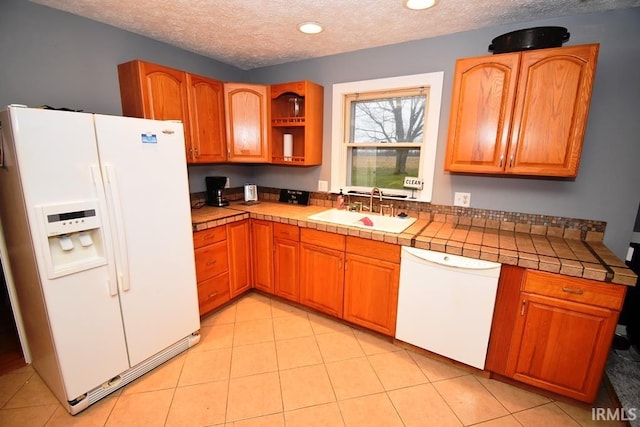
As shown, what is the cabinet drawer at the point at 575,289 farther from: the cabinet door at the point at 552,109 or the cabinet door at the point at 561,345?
the cabinet door at the point at 552,109

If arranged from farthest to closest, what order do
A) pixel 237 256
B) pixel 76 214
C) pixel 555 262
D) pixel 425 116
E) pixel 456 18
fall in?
pixel 237 256
pixel 425 116
pixel 456 18
pixel 555 262
pixel 76 214

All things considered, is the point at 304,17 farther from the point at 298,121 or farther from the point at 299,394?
the point at 299,394

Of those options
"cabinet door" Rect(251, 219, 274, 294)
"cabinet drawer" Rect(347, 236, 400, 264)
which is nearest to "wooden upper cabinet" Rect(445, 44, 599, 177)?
"cabinet drawer" Rect(347, 236, 400, 264)

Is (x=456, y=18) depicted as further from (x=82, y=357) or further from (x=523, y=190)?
(x=82, y=357)

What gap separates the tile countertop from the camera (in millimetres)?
1497

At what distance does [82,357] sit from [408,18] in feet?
9.49

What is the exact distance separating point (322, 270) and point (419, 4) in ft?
6.49

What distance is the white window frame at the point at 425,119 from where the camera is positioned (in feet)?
7.45

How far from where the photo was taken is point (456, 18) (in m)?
1.89

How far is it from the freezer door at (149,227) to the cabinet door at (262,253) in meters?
0.74

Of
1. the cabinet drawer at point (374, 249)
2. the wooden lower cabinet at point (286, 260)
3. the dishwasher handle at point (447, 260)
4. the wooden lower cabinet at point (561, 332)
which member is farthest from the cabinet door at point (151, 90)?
the wooden lower cabinet at point (561, 332)

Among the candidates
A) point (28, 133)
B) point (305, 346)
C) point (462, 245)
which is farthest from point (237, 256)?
point (462, 245)

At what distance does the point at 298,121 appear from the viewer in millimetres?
2711

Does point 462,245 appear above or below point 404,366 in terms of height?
above
